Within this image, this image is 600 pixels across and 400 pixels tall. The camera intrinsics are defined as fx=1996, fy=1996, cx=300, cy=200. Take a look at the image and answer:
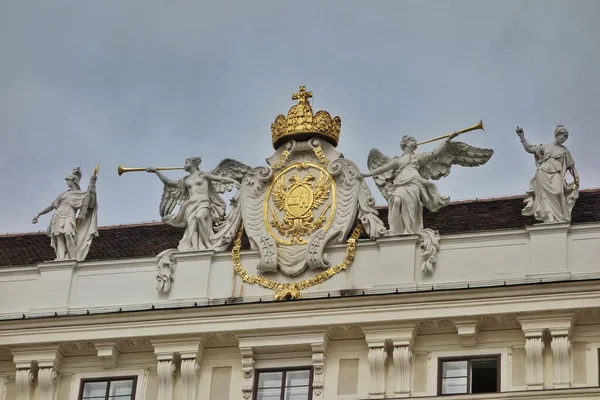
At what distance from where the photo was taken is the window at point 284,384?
30.1 m

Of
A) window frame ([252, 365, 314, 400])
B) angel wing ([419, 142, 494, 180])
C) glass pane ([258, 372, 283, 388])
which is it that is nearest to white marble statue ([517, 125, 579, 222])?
angel wing ([419, 142, 494, 180])

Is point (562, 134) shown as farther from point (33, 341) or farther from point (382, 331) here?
point (33, 341)

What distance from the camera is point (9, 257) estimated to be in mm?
35438

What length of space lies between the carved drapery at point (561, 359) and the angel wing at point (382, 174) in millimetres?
A: 3913

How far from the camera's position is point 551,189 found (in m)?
30.5

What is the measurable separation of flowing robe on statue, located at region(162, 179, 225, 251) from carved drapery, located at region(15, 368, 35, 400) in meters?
3.11

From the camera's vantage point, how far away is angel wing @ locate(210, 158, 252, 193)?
3234 centimetres

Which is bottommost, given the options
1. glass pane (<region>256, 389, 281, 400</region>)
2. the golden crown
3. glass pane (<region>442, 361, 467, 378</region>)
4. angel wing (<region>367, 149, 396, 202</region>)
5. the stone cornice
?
glass pane (<region>256, 389, 281, 400</region>)

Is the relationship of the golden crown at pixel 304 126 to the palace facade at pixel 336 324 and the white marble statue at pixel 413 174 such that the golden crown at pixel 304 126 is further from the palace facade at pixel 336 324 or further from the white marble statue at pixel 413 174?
the palace facade at pixel 336 324

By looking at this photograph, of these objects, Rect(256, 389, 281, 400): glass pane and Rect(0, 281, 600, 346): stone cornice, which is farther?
Rect(256, 389, 281, 400): glass pane

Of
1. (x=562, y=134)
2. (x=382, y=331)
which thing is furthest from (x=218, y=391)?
(x=562, y=134)

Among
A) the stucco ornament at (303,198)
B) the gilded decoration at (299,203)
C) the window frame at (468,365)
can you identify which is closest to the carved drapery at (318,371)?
the stucco ornament at (303,198)

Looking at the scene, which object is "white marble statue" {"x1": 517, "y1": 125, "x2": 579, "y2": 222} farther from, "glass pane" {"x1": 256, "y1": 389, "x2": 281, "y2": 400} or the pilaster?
"glass pane" {"x1": 256, "y1": 389, "x2": 281, "y2": 400}

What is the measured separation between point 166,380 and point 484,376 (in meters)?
4.91
